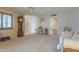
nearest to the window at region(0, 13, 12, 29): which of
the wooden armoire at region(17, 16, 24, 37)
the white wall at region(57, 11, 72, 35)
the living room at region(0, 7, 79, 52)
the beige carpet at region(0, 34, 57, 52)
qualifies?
the living room at region(0, 7, 79, 52)

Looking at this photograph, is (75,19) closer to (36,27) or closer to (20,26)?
(20,26)

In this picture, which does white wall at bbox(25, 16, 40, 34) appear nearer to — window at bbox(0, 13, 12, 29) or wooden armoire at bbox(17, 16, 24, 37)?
wooden armoire at bbox(17, 16, 24, 37)

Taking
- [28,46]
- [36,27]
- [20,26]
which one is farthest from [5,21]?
[36,27]

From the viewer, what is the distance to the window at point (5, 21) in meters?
7.23

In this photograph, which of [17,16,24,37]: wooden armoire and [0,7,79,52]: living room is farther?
[17,16,24,37]: wooden armoire

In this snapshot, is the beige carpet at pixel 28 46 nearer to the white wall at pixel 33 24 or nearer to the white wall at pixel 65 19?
the white wall at pixel 65 19

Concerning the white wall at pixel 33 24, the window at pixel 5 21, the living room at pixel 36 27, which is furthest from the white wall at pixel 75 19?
the white wall at pixel 33 24

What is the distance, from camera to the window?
7232 millimetres

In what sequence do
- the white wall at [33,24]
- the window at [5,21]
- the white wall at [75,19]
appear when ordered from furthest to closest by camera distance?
the white wall at [33,24] → the window at [5,21] → the white wall at [75,19]

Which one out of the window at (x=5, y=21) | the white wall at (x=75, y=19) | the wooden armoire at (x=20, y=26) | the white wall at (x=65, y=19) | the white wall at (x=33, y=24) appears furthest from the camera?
the white wall at (x=33, y=24)

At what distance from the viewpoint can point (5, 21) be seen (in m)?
7.54

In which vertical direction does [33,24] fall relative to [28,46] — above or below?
above
